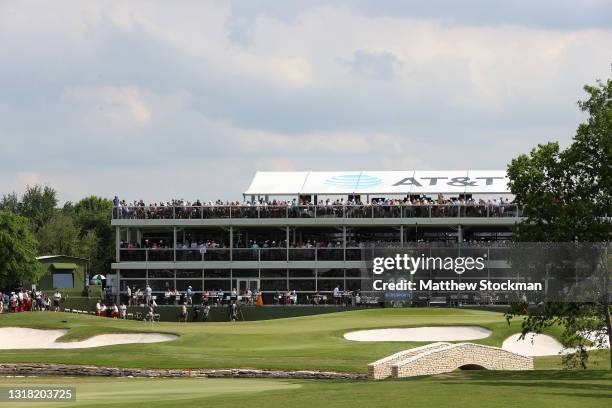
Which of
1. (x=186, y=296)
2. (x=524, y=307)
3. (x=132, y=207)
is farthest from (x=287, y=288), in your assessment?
(x=524, y=307)

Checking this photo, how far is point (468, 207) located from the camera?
79.9 m

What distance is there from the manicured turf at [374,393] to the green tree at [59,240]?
312 feet

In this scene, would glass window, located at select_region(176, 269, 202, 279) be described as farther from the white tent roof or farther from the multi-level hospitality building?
the white tent roof

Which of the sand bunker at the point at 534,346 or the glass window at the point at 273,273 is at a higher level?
the glass window at the point at 273,273

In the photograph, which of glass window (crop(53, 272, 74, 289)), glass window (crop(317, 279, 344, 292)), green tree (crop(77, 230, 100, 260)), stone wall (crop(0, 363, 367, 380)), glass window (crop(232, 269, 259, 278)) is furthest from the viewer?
green tree (crop(77, 230, 100, 260))

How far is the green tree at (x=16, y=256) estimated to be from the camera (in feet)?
309

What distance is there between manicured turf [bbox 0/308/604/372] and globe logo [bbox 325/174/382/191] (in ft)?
52.3

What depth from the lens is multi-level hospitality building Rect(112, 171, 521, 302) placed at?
80.7m

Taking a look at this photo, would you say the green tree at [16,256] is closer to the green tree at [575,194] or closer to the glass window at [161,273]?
the glass window at [161,273]

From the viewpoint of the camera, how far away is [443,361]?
41188 millimetres

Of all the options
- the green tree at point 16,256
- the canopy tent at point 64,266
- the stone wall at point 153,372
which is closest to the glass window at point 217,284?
the green tree at point 16,256

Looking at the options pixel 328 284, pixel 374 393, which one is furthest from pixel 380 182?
pixel 374 393

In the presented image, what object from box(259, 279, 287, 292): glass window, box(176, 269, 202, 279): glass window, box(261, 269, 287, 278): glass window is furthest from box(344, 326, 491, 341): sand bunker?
box(176, 269, 202, 279): glass window

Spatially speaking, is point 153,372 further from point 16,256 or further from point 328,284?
point 16,256
